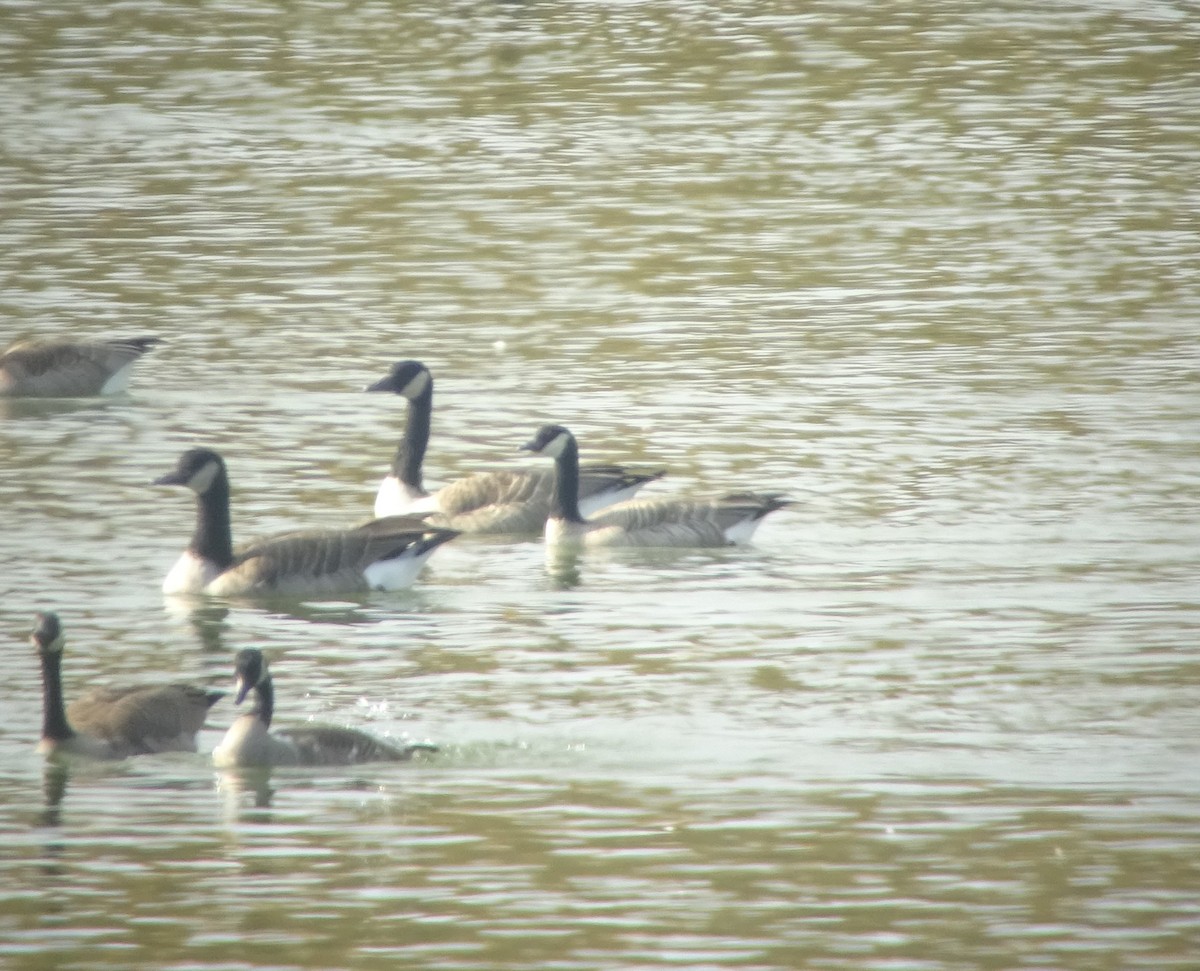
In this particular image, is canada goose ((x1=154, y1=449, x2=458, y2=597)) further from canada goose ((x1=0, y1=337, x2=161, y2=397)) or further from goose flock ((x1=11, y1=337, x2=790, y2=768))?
canada goose ((x1=0, y1=337, x2=161, y2=397))

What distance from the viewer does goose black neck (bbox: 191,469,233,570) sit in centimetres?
1662

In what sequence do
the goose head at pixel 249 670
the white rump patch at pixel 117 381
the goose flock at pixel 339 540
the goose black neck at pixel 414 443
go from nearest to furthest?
the goose head at pixel 249 670 < the goose flock at pixel 339 540 < the goose black neck at pixel 414 443 < the white rump patch at pixel 117 381

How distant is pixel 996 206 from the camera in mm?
31328

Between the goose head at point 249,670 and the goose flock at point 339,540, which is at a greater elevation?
the goose head at point 249,670

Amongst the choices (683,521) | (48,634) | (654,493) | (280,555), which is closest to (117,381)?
(654,493)

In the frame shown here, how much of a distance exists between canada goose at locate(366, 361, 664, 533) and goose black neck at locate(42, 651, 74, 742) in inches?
229

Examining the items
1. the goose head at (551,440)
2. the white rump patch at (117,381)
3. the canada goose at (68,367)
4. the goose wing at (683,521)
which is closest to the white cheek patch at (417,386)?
the goose head at (551,440)

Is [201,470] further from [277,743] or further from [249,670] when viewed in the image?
[277,743]

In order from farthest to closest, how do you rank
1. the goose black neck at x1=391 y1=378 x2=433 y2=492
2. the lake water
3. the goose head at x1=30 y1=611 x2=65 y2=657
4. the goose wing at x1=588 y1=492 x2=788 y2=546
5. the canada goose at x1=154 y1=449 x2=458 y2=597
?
the goose black neck at x1=391 y1=378 x2=433 y2=492
the goose wing at x1=588 y1=492 x2=788 y2=546
the canada goose at x1=154 y1=449 x2=458 y2=597
the goose head at x1=30 y1=611 x2=65 y2=657
the lake water

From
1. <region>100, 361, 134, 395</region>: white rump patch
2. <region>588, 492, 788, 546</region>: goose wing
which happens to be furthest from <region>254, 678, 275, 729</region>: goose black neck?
<region>100, 361, 134, 395</region>: white rump patch

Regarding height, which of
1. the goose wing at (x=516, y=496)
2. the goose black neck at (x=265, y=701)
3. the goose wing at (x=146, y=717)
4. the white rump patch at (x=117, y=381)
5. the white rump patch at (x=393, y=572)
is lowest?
the white rump patch at (x=117, y=381)

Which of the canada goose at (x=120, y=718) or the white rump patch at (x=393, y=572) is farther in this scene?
the white rump patch at (x=393, y=572)

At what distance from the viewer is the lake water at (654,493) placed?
35.5 ft

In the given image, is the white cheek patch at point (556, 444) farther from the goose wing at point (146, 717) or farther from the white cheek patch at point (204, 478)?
the goose wing at point (146, 717)
